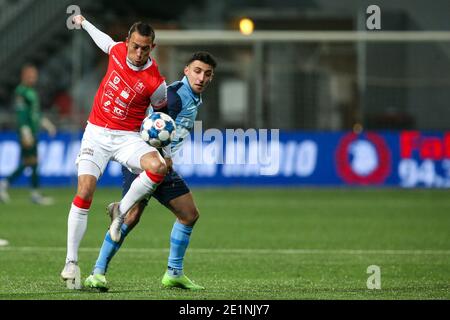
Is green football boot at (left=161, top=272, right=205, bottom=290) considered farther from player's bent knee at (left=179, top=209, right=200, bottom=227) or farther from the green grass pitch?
player's bent knee at (left=179, top=209, right=200, bottom=227)

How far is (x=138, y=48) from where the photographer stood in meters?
9.42

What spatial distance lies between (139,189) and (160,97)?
34.7 inches

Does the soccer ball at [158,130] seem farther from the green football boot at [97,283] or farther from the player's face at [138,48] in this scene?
the green football boot at [97,283]

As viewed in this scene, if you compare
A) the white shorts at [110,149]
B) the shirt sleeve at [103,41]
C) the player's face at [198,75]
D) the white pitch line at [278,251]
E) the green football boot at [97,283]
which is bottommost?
the white pitch line at [278,251]

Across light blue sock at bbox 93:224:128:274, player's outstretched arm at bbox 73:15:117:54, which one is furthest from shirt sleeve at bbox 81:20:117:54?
light blue sock at bbox 93:224:128:274

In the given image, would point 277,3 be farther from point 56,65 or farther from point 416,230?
point 416,230

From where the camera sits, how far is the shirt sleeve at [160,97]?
9.54 metres

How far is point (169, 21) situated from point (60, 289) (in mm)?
20315

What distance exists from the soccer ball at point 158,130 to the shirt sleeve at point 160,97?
1.06 feet

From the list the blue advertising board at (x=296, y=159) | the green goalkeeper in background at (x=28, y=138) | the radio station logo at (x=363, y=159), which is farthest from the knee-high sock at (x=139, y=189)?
the radio station logo at (x=363, y=159)

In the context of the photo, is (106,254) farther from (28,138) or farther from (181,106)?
(28,138)

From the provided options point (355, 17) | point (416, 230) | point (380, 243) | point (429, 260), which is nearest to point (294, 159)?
point (355, 17)

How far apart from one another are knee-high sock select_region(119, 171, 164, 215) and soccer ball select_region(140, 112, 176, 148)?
271mm

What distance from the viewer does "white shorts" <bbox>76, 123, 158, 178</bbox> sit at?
31.1 feet
